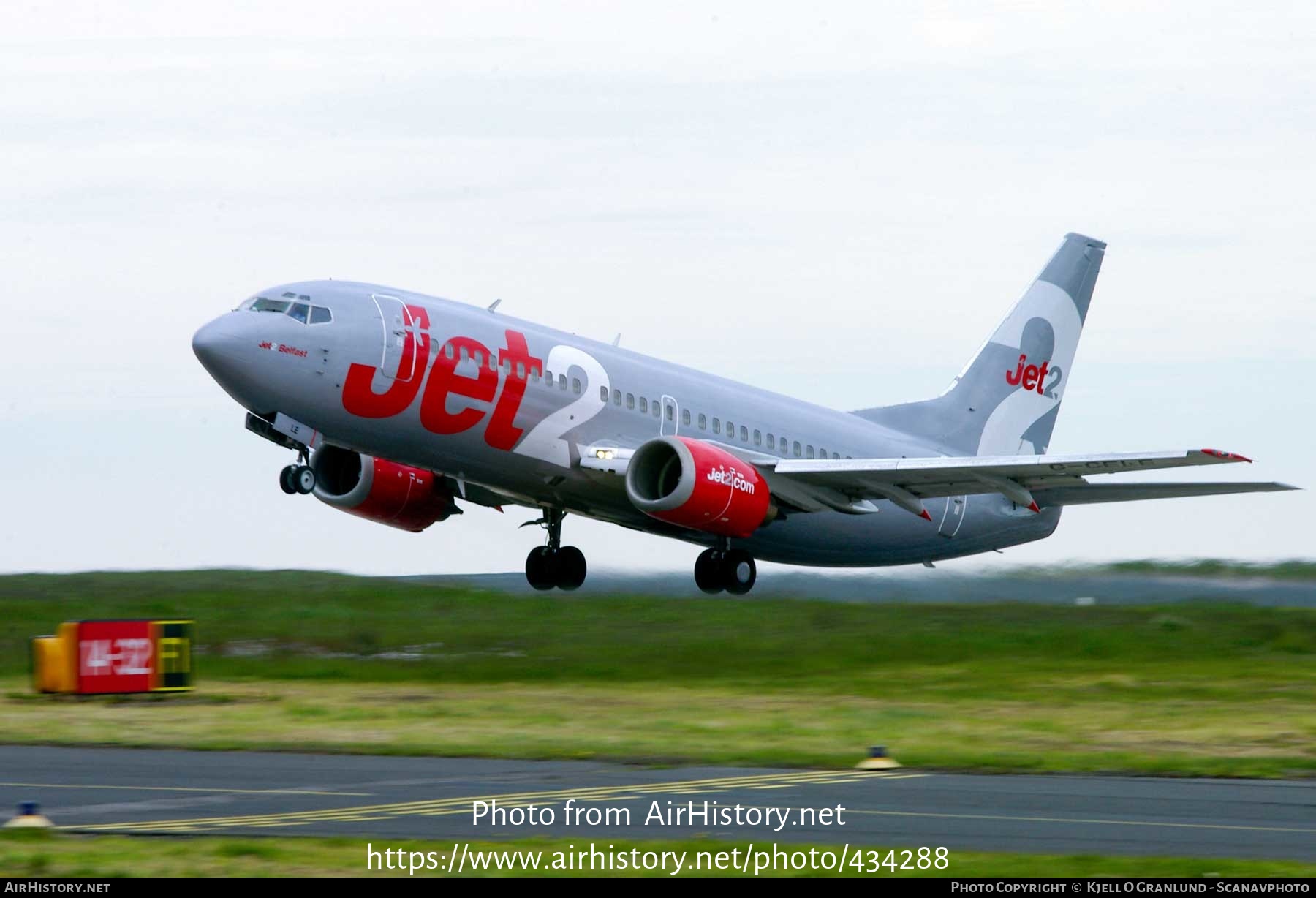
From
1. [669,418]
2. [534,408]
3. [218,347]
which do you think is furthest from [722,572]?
[218,347]

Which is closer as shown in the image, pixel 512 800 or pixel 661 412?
pixel 512 800

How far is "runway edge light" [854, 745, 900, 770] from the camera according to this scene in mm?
20859

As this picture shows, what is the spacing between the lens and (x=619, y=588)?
36438 mm

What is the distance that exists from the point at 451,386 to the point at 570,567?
7.24 meters

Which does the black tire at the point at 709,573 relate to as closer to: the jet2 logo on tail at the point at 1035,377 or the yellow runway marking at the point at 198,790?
the jet2 logo on tail at the point at 1035,377

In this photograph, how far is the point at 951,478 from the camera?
3009 cm

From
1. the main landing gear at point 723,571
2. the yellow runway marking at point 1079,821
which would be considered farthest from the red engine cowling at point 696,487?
the yellow runway marking at point 1079,821

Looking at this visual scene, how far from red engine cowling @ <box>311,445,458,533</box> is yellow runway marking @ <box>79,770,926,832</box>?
1284 cm

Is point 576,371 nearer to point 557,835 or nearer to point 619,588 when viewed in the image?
point 619,588

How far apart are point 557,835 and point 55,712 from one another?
1522cm

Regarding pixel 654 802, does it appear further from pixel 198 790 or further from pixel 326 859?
pixel 198 790

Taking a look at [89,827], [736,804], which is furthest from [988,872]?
[89,827]

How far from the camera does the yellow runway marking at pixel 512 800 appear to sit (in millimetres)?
16094

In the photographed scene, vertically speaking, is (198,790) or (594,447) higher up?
(594,447)
